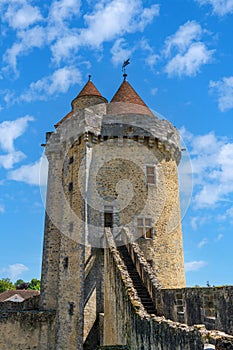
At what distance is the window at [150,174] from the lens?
62.0 ft

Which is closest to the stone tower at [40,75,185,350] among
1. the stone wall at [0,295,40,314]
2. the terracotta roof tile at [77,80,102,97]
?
the terracotta roof tile at [77,80,102,97]

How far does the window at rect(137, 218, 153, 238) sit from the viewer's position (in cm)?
1782

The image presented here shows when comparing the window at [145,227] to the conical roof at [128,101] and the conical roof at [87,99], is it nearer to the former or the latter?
the conical roof at [128,101]

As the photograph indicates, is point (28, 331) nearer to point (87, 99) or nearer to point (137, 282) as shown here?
point (137, 282)

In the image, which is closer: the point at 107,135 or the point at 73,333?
the point at 73,333

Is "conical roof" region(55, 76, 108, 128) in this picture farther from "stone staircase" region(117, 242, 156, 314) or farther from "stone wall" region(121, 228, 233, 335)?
"stone wall" region(121, 228, 233, 335)

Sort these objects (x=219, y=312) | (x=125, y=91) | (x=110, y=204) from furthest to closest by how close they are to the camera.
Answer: (x=125, y=91) < (x=110, y=204) < (x=219, y=312)

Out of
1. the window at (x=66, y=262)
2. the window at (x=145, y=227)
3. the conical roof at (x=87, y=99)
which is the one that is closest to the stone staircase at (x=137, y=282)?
the window at (x=145, y=227)

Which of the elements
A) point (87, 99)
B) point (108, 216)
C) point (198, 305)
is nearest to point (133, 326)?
point (198, 305)

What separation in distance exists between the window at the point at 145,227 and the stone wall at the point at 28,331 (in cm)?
630

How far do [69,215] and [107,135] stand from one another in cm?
474

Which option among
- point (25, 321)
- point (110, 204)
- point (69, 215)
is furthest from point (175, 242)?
point (25, 321)

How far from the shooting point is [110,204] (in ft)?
58.7

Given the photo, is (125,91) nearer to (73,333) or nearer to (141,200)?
(141,200)
